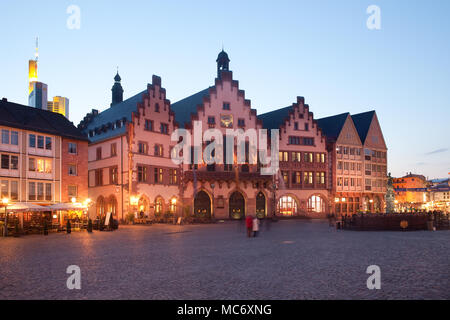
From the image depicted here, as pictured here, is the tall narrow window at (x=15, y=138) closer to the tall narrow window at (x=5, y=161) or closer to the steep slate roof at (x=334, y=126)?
the tall narrow window at (x=5, y=161)

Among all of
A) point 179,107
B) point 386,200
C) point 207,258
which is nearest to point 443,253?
point 207,258

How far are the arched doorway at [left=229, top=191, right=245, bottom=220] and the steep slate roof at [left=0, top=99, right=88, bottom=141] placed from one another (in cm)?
2200

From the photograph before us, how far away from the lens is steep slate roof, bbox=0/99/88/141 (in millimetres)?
41875

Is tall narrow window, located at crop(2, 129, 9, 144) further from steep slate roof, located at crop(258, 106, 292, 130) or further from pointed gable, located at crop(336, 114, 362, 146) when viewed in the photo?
pointed gable, located at crop(336, 114, 362, 146)

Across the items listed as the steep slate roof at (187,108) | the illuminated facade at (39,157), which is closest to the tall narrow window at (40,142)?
the illuminated facade at (39,157)

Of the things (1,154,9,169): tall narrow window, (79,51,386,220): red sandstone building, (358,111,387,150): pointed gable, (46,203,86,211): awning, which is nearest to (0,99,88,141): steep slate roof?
(1,154,9,169): tall narrow window

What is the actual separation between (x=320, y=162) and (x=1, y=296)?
6048 centimetres

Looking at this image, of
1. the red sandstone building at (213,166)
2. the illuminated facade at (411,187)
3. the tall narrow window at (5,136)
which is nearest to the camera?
the tall narrow window at (5,136)

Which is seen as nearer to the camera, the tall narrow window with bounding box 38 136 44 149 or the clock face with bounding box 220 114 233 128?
the tall narrow window with bounding box 38 136 44 149

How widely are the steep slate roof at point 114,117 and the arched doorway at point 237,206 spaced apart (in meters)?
17.6

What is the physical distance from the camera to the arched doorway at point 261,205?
2442 inches

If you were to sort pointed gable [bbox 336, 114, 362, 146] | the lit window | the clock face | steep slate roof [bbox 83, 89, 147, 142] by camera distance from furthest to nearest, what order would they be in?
pointed gable [bbox 336, 114, 362, 146], the clock face, steep slate roof [bbox 83, 89, 147, 142], the lit window

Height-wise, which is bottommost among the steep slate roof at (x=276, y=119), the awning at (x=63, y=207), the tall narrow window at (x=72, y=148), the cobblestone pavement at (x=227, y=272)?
the cobblestone pavement at (x=227, y=272)
